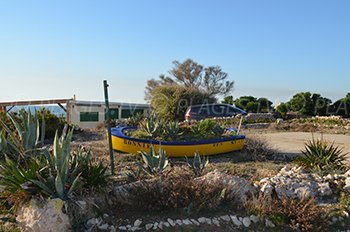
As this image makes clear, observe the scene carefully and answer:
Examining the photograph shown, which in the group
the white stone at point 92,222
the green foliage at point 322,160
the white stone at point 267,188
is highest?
the green foliage at point 322,160

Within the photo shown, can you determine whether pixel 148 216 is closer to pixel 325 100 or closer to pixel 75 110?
pixel 75 110

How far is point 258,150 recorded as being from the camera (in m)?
9.58

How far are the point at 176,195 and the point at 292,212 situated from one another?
1464mm

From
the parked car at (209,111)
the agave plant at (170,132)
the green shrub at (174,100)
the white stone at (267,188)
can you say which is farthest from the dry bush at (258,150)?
the green shrub at (174,100)

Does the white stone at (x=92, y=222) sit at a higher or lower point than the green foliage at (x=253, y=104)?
lower

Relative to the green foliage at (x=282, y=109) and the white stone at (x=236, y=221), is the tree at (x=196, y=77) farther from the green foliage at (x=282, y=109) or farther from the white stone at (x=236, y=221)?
the white stone at (x=236, y=221)

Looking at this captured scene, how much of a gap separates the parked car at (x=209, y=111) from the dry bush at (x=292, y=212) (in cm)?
1513

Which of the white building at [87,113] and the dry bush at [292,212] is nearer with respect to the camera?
the dry bush at [292,212]

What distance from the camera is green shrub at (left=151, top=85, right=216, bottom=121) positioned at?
23.0 metres

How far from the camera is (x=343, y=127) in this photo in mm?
18062

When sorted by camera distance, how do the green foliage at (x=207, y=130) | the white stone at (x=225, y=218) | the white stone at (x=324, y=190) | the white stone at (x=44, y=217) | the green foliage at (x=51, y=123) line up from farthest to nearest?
the green foliage at (x=51, y=123)
the green foliage at (x=207, y=130)
the white stone at (x=324, y=190)
the white stone at (x=225, y=218)
the white stone at (x=44, y=217)

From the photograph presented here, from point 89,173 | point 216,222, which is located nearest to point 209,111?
point 89,173

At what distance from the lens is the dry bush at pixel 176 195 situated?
4773mm

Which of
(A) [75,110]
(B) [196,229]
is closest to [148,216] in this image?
(B) [196,229]
